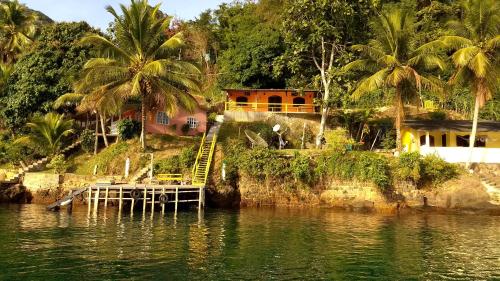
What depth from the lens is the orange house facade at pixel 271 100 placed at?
46.9 metres

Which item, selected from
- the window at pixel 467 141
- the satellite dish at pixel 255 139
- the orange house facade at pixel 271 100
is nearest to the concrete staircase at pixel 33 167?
the orange house facade at pixel 271 100

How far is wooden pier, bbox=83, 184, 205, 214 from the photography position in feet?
105

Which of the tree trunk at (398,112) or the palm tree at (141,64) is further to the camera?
the tree trunk at (398,112)

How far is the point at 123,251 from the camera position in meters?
20.0

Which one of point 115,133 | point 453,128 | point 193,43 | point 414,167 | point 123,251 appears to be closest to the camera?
point 123,251

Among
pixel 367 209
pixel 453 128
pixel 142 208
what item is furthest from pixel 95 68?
pixel 453 128

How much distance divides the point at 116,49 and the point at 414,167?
25.7 metres

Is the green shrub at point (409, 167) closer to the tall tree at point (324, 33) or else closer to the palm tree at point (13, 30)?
the tall tree at point (324, 33)

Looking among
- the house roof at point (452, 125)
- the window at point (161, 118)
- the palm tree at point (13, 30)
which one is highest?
the palm tree at point (13, 30)

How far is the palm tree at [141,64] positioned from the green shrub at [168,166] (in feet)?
8.94

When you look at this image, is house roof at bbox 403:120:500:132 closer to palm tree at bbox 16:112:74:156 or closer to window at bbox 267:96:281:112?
window at bbox 267:96:281:112

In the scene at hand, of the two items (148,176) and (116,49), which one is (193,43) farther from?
(148,176)

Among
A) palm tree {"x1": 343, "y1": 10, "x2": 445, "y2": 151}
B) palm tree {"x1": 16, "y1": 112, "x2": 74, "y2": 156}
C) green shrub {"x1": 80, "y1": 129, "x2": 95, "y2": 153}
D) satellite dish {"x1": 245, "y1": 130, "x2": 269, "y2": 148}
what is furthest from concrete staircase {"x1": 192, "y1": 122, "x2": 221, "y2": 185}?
palm tree {"x1": 343, "y1": 10, "x2": 445, "y2": 151}

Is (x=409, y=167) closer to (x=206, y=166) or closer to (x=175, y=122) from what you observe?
(x=206, y=166)
